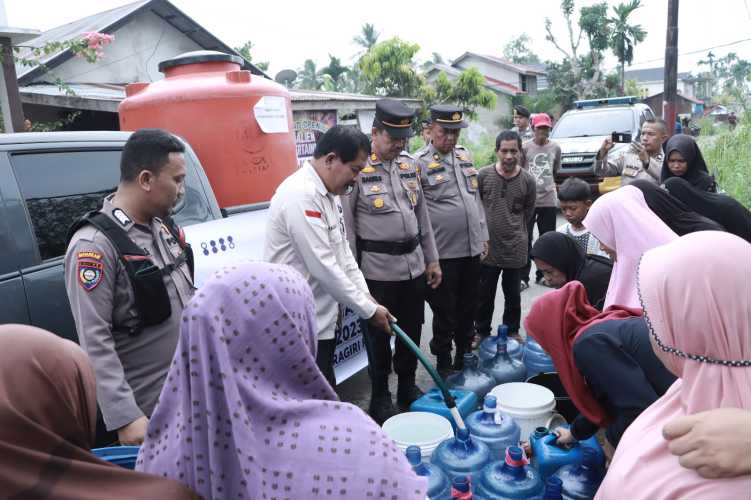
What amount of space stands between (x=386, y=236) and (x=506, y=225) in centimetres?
152

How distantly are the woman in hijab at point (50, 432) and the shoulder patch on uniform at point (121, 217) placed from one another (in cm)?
105

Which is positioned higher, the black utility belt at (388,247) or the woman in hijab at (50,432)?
the woman in hijab at (50,432)

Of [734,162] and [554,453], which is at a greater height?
[734,162]

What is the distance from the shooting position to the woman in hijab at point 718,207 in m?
3.47

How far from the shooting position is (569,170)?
32.3 feet

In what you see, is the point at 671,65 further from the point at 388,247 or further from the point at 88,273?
the point at 88,273

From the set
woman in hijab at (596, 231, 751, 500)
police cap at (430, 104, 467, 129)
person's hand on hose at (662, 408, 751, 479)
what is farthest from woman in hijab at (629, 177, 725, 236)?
Result: person's hand on hose at (662, 408, 751, 479)

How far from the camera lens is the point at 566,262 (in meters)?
3.20

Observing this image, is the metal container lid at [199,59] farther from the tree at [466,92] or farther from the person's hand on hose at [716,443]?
the tree at [466,92]

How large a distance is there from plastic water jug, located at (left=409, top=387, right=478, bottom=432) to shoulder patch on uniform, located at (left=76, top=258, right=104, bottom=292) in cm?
182

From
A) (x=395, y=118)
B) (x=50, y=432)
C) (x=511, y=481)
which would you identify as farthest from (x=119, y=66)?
(x=50, y=432)

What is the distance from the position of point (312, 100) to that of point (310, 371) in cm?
1056

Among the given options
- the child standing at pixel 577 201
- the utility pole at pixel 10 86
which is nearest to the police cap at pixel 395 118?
the child standing at pixel 577 201

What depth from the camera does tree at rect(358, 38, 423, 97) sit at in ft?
67.3
